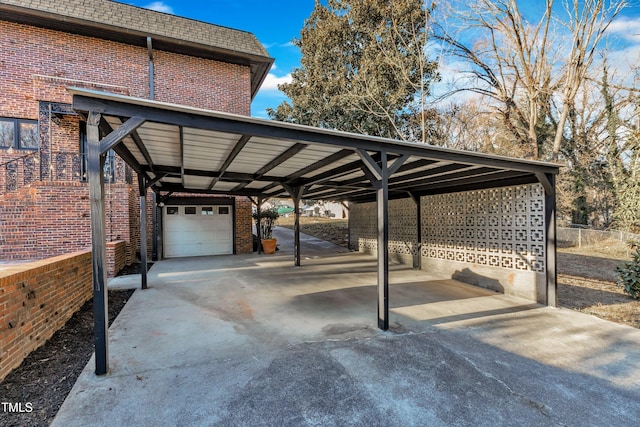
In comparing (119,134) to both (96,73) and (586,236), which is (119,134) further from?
(586,236)

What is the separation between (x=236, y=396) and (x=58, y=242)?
7381 mm

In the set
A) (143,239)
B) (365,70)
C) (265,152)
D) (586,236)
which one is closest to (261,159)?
(265,152)

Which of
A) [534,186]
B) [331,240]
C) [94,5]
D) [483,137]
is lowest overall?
[331,240]

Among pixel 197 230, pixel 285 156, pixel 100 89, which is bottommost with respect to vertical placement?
pixel 197 230

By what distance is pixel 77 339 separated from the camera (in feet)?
12.4

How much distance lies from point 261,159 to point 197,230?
7.18 meters

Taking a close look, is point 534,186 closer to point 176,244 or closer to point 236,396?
point 236,396

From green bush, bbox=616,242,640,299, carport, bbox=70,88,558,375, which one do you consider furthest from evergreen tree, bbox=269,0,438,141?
green bush, bbox=616,242,640,299

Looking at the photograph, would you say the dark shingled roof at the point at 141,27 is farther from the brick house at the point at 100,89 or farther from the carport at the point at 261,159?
the carport at the point at 261,159

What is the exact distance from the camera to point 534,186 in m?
5.74

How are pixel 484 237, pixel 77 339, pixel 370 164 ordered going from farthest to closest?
1. pixel 484 237
2. pixel 370 164
3. pixel 77 339

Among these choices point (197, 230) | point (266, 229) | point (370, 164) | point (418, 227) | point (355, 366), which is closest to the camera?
point (355, 366)

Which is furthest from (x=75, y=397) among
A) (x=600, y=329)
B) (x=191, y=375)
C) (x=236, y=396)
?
(x=600, y=329)

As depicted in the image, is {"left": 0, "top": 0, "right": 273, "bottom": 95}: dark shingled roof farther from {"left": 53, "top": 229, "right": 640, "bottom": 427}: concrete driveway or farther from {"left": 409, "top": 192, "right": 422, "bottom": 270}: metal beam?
{"left": 53, "top": 229, "right": 640, "bottom": 427}: concrete driveway
